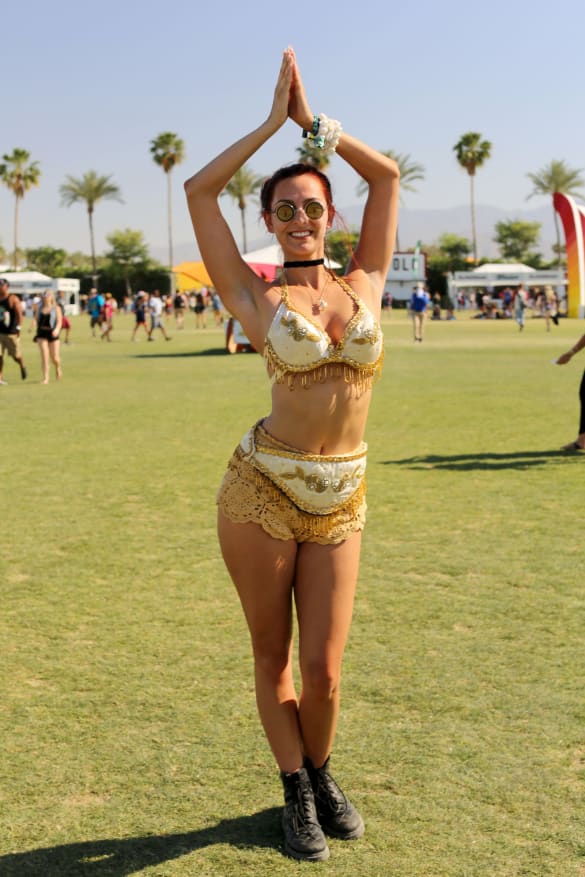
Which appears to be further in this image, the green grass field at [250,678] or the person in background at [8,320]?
the person in background at [8,320]

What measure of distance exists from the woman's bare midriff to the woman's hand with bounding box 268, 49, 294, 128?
93 cm

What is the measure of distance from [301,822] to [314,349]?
5.48 ft

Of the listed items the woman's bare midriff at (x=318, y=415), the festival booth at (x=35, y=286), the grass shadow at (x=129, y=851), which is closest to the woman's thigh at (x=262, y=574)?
the woman's bare midriff at (x=318, y=415)

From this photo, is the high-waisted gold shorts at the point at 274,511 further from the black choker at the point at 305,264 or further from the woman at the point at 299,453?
the black choker at the point at 305,264

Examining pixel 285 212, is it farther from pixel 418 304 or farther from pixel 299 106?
pixel 418 304

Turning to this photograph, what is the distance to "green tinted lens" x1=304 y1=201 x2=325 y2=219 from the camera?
3.53 meters

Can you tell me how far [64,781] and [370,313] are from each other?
2243mm

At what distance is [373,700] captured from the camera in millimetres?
4820

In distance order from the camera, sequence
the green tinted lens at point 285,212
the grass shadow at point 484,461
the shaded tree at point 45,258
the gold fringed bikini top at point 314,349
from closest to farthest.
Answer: the gold fringed bikini top at point 314,349
the green tinted lens at point 285,212
the grass shadow at point 484,461
the shaded tree at point 45,258

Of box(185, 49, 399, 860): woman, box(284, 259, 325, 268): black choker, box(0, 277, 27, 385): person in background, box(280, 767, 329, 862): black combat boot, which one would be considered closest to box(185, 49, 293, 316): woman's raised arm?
box(185, 49, 399, 860): woman

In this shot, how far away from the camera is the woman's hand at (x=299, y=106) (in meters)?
3.51

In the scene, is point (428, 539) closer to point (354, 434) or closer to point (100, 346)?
point (354, 434)

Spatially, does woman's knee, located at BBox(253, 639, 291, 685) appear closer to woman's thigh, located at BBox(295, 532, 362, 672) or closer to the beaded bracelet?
woman's thigh, located at BBox(295, 532, 362, 672)

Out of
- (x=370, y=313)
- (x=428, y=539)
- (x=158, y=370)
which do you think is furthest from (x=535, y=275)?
(x=370, y=313)
